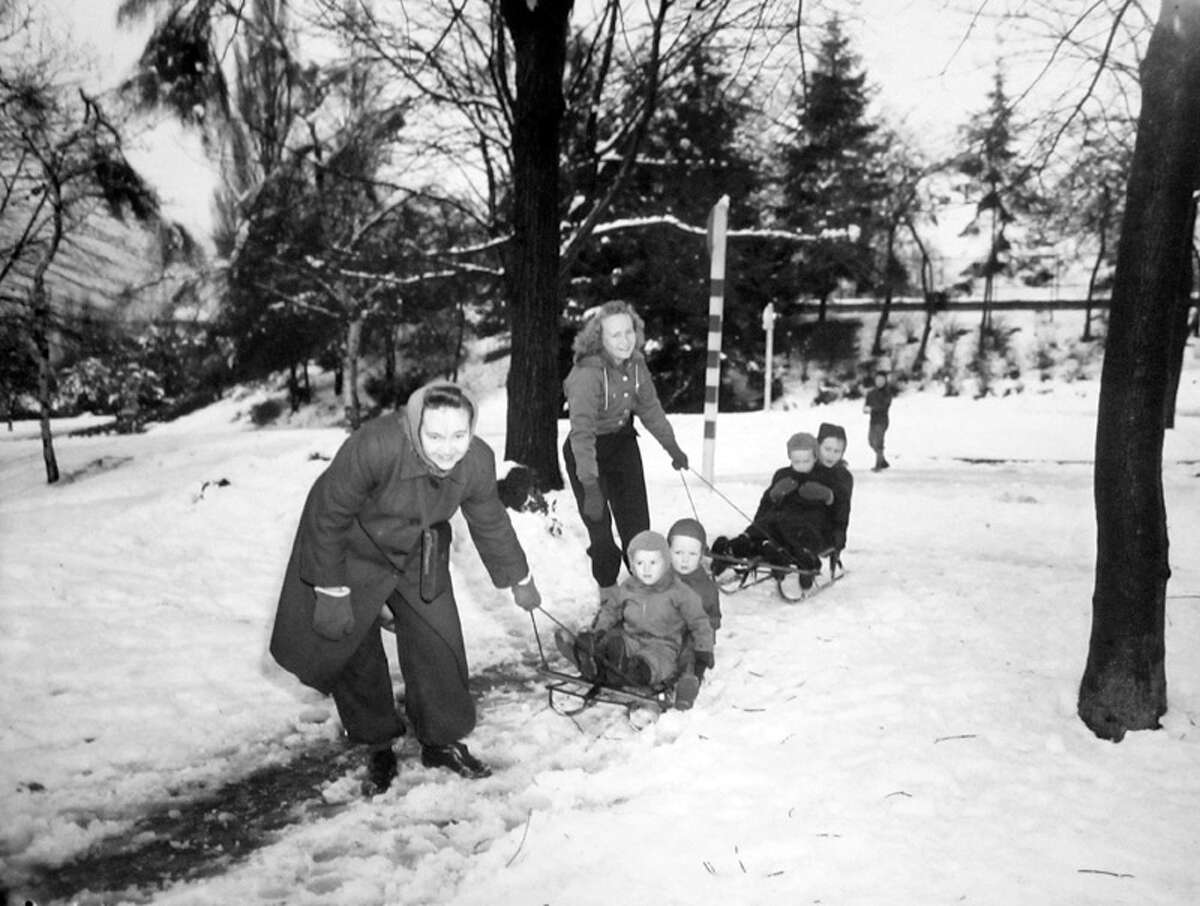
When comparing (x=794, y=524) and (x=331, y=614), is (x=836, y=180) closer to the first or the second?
(x=794, y=524)

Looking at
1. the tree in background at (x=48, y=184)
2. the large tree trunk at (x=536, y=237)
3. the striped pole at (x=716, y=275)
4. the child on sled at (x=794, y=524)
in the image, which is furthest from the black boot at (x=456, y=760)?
the tree in background at (x=48, y=184)

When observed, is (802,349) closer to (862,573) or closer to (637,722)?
(862,573)

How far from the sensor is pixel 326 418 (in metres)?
35.0

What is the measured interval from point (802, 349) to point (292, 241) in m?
23.8

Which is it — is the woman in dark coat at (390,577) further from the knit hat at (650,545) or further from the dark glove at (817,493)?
the dark glove at (817,493)

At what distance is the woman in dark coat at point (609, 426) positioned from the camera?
5027 millimetres

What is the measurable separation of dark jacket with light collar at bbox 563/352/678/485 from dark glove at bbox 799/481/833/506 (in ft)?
4.83

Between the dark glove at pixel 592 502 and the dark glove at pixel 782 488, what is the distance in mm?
2070

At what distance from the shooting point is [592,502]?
501 centimetres

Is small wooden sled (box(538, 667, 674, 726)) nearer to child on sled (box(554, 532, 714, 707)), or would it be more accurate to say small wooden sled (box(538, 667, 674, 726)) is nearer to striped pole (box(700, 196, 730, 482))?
child on sled (box(554, 532, 714, 707))

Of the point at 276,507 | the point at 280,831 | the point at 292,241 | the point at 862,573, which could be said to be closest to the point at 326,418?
the point at 292,241

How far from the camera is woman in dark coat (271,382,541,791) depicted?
10.3 feet

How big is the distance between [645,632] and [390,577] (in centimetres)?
155

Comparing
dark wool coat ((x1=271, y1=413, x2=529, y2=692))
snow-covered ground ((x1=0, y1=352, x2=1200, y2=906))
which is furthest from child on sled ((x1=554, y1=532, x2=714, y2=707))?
dark wool coat ((x1=271, y1=413, x2=529, y2=692))
